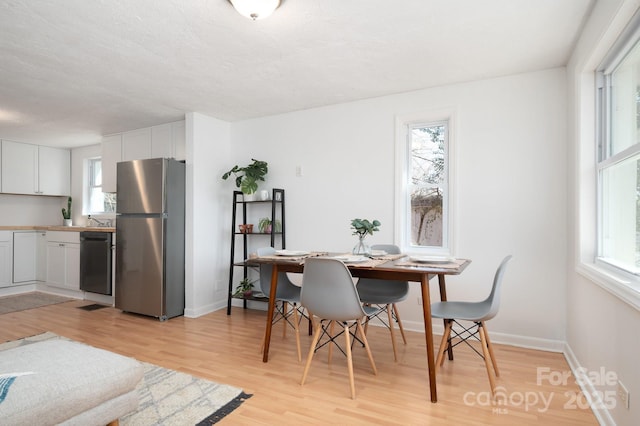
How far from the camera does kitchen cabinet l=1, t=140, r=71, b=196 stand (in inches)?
222

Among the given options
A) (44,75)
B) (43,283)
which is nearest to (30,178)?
(43,283)

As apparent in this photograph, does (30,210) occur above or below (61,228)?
above

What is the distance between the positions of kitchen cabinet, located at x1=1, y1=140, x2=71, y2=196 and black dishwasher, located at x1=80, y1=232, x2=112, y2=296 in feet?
5.94

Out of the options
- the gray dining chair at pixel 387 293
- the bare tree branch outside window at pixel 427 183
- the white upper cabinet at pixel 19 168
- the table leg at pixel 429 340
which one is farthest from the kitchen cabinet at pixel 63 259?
the table leg at pixel 429 340

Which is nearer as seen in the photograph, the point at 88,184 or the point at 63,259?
the point at 63,259

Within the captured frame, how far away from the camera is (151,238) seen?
161 inches

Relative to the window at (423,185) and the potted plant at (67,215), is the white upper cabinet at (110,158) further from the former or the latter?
the window at (423,185)

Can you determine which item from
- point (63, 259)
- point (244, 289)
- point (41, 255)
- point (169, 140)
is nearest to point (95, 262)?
point (63, 259)

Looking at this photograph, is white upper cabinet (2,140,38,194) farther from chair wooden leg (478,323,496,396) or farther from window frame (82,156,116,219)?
chair wooden leg (478,323,496,396)

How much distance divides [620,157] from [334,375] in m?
2.19

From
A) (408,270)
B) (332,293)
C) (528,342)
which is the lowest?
(528,342)

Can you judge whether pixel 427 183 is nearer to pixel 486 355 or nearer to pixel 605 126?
pixel 605 126

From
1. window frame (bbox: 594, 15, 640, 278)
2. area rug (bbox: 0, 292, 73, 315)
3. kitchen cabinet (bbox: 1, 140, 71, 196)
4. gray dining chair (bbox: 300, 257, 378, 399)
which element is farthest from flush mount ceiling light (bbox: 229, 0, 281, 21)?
kitchen cabinet (bbox: 1, 140, 71, 196)

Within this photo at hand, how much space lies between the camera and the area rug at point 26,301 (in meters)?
4.58
